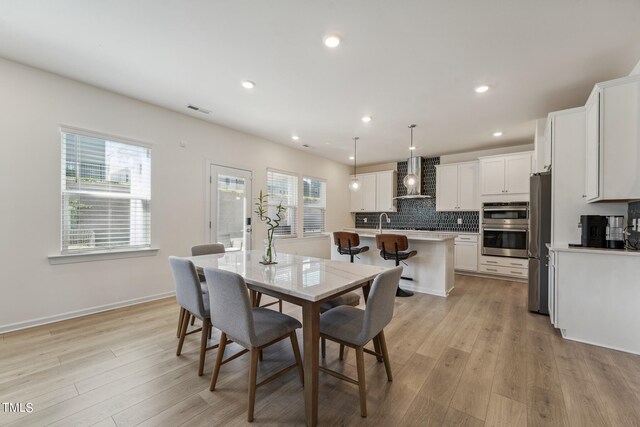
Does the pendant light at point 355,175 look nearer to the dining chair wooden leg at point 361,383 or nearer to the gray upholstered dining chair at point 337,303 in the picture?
the gray upholstered dining chair at point 337,303

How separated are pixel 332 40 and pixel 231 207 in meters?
3.19

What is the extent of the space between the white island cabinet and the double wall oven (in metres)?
2.45

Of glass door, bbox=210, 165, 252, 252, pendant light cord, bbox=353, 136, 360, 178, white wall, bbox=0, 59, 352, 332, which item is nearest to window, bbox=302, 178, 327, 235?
pendant light cord, bbox=353, 136, 360, 178

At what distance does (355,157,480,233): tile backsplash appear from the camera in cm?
598

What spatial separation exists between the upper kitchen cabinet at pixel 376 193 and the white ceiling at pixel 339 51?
302 centimetres

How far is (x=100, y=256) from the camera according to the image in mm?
3217

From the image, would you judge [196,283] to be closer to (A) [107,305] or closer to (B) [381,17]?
(A) [107,305]

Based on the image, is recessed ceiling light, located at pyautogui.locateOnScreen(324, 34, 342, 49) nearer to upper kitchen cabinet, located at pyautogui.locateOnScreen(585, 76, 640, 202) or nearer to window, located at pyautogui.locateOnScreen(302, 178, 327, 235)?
upper kitchen cabinet, located at pyautogui.locateOnScreen(585, 76, 640, 202)

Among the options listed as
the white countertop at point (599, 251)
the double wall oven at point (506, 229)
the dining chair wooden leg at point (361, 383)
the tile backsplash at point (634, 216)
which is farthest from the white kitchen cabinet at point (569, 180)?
the dining chair wooden leg at point (361, 383)

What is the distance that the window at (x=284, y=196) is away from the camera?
5354 mm

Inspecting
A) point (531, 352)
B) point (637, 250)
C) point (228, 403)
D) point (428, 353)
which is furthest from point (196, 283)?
point (637, 250)

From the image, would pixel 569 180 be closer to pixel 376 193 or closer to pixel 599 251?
pixel 599 251

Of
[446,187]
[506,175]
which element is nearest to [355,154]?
[446,187]

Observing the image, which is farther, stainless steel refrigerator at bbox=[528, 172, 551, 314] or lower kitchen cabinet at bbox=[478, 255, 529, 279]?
lower kitchen cabinet at bbox=[478, 255, 529, 279]
